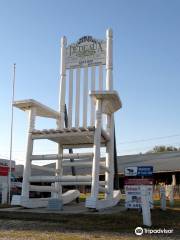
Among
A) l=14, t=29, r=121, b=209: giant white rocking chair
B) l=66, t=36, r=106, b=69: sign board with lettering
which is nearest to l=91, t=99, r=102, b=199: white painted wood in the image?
l=14, t=29, r=121, b=209: giant white rocking chair

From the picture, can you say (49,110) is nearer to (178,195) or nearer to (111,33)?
(111,33)

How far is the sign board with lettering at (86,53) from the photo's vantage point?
11.8 m

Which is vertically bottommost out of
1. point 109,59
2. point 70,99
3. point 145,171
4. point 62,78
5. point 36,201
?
point 36,201

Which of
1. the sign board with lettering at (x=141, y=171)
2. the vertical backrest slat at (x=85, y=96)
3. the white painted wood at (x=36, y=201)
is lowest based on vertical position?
the white painted wood at (x=36, y=201)

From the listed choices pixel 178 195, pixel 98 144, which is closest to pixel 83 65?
pixel 98 144

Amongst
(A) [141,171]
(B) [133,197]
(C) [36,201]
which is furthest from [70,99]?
(B) [133,197]

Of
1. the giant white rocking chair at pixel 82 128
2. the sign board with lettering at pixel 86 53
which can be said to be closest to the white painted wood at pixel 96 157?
the giant white rocking chair at pixel 82 128

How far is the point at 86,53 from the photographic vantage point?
12055mm

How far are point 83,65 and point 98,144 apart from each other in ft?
11.7

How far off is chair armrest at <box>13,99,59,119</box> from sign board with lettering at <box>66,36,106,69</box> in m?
1.90

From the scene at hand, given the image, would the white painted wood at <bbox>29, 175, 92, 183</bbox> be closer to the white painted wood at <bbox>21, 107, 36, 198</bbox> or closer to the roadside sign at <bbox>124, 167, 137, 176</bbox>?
the white painted wood at <bbox>21, 107, 36, 198</bbox>

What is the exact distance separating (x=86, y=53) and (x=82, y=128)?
133 inches

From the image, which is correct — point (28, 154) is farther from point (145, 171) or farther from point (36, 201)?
point (145, 171)

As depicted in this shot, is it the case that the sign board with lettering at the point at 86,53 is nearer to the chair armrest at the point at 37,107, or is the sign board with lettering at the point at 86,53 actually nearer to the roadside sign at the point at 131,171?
the chair armrest at the point at 37,107
